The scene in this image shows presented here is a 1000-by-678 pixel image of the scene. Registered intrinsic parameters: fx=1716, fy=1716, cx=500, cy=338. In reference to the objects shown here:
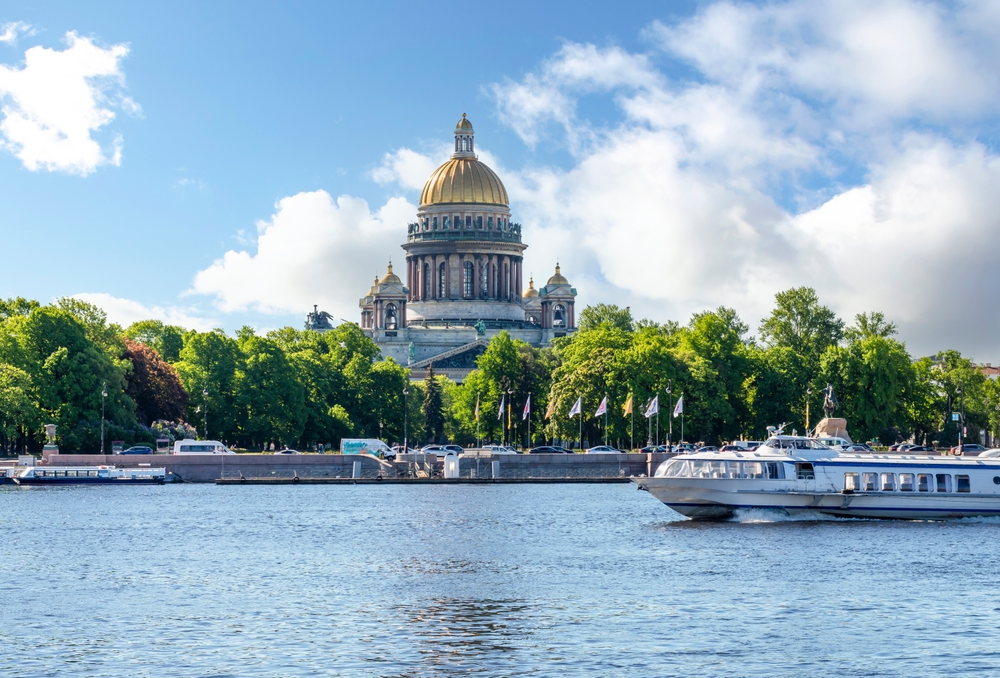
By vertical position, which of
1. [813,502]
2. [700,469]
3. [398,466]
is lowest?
[813,502]

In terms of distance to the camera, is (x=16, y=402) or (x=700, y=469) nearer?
(x=700, y=469)

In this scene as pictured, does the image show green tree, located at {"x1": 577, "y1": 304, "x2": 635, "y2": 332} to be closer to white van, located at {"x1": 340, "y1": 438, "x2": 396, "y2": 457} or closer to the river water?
white van, located at {"x1": 340, "y1": 438, "x2": 396, "y2": 457}

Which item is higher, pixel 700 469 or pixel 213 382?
pixel 213 382

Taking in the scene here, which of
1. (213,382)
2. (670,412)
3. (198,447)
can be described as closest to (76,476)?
(198,447)

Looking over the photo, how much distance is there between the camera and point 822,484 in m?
66.9

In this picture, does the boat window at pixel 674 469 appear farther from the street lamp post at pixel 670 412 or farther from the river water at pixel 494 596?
the street lamp post at pixel 670 412

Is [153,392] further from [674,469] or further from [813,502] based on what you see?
[813,502]

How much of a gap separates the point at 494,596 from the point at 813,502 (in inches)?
993

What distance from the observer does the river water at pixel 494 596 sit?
35.4m

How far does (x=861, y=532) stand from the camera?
204ft

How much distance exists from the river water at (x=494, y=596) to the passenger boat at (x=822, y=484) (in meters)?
0.90

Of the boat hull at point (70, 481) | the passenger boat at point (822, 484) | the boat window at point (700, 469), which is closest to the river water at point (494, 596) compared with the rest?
the passenger boat at point (822, 484)

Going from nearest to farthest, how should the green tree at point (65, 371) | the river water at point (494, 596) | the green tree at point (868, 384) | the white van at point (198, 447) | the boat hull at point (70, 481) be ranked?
1. the river water at point (494, 596)
2. the boat hull at point (70, 481)
3. the green tree at point (65, 371)
4. the white van at point (198, 447)
5. the green tree at point (868, 384)

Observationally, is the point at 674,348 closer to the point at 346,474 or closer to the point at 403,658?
the point at 346,474
